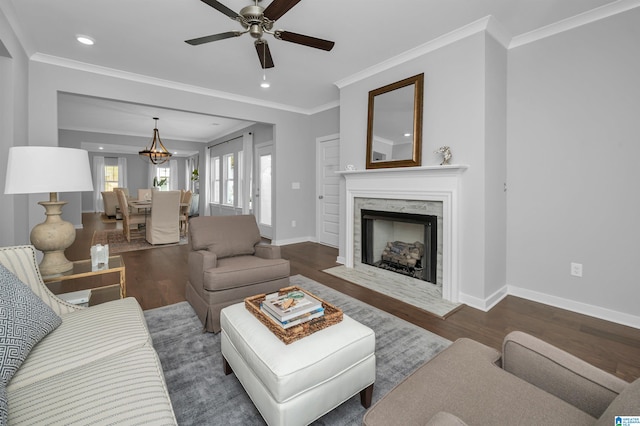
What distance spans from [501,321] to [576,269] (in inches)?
36.2

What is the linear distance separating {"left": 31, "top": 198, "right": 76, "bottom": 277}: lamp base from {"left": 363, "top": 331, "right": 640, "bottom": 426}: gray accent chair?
232 cm

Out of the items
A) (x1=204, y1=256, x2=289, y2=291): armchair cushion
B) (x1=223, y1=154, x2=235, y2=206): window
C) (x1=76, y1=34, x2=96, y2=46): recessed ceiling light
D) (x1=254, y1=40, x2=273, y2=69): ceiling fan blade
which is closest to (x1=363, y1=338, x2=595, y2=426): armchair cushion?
(x1=204, y1=256, x2=289, y2=291): armchair cushion

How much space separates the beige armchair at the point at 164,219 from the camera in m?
5.39

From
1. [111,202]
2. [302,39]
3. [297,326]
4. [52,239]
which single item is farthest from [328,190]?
[111,202]

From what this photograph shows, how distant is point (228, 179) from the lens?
8.24 metres

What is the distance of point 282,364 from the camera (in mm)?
1215

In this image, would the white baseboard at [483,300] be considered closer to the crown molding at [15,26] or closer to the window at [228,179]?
the crown molding at [15,26]

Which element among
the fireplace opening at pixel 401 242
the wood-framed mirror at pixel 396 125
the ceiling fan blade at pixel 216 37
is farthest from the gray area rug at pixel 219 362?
the ceiling fan blade at pixel 216 37

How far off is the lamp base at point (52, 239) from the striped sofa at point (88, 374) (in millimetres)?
545

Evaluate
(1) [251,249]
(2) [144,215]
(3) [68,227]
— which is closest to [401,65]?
(1) [251,249]

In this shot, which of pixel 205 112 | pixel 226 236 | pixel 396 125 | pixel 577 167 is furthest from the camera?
pixel 205 112

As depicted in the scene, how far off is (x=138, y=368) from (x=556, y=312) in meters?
3.27

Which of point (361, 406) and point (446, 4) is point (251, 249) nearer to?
point (361, 406)

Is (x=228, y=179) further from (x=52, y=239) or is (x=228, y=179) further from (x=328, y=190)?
(x=52, y=239)
